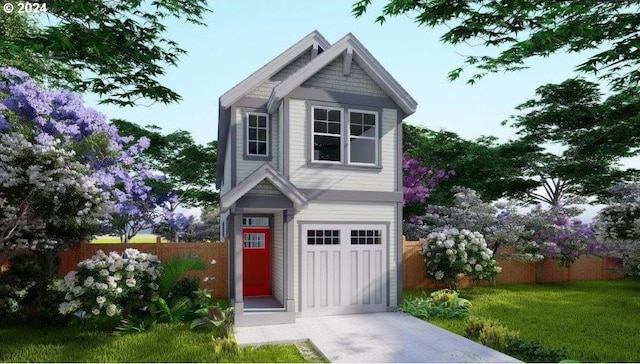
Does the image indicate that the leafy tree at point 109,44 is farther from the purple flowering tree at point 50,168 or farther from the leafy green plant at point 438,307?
the leafy green plant at point 438,307

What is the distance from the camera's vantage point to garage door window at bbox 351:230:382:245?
11906 millimetres

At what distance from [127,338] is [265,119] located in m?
6.61

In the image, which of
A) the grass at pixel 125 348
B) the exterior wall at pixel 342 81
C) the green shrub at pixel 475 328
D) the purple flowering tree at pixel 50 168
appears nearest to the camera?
the grass at pixel 125 348

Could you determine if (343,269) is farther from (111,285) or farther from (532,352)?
(111,285)

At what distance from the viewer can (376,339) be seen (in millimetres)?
9023

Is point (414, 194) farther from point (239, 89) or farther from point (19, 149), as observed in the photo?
point (19, 149)

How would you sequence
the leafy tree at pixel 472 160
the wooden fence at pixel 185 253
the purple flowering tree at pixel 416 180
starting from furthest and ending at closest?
the leafy tree at pixel 472 160, the purple flowering tree at pixel 416 180, the wooden fence at pixel 185 253

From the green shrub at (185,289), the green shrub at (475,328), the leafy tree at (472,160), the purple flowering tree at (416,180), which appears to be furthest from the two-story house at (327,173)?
the leafy tree at (472,160)

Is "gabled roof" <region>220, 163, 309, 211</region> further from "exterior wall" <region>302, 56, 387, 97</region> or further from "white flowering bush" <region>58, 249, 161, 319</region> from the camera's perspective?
"exterior wall" <region>302, 56, 387, 97</region>

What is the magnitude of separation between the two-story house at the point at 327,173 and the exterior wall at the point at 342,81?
0.03m

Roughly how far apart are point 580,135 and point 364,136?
21.1 metres

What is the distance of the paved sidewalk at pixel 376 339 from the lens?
7746mm

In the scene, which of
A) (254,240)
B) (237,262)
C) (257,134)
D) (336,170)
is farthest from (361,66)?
(237,262)

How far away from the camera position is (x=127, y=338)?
29.8ft
